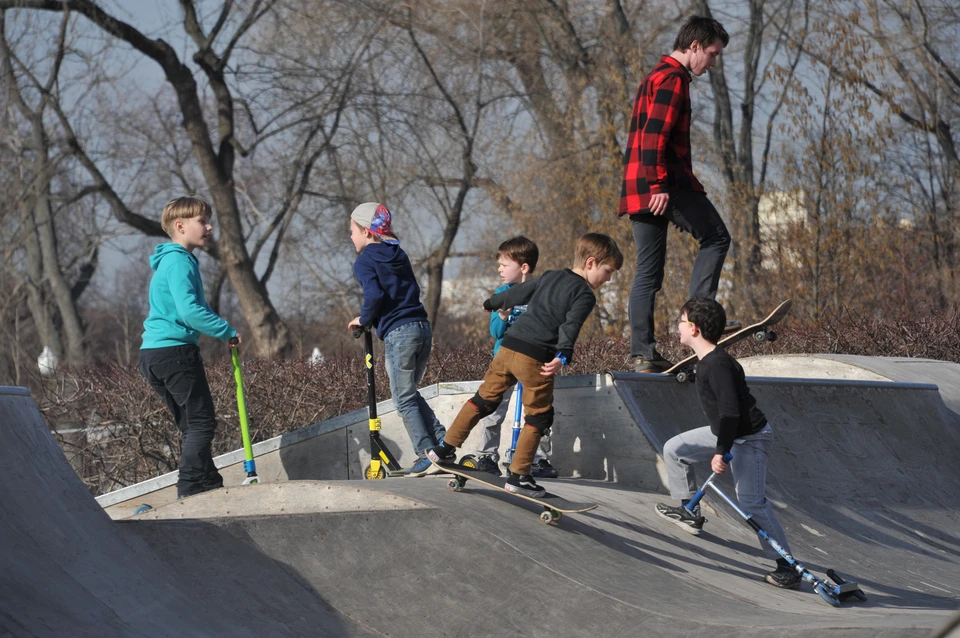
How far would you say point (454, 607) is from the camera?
13.1 ft

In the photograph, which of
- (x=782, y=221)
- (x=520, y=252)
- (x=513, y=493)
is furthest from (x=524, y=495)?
(x=782, y=221)

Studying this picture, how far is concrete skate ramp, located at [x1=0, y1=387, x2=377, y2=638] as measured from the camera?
3.39 metres

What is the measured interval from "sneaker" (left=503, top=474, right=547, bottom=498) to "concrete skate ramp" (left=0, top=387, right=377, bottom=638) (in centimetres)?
123

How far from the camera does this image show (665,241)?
251 inches

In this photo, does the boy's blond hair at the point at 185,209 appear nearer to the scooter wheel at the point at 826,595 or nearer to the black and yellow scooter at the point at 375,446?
the black and yellow scooter at the point at 375,446

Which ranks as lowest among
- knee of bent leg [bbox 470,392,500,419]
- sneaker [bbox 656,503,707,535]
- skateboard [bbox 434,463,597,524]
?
sneaker [bbox 656,503,707,535]

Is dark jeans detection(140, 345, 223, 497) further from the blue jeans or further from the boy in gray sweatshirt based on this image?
the boy in gray sweatshirt

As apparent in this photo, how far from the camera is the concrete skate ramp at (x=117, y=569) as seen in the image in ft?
11.1

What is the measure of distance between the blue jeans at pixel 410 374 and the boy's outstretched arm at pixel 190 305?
0.97 m

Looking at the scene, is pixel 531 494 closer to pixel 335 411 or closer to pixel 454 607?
pixel 454 607

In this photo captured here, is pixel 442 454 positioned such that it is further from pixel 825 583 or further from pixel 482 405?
pixel 825 583

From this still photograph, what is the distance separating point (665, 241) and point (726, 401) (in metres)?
1.68

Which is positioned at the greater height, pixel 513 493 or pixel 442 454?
pixel 442 454

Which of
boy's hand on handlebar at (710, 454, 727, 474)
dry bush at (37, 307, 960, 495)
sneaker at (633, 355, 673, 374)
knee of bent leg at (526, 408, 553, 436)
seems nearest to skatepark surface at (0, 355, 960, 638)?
sneaker at (633, 355, 673, 374)
